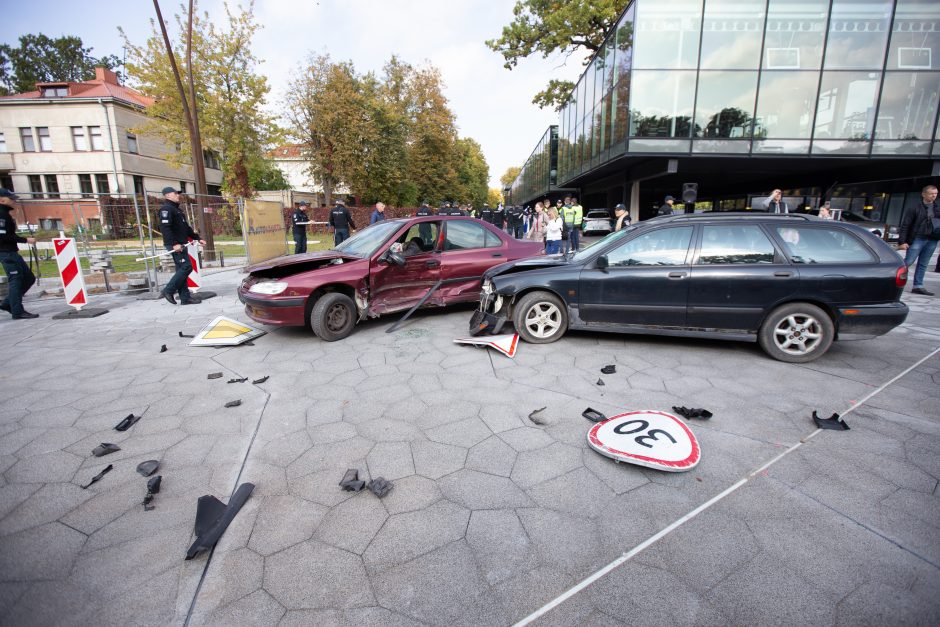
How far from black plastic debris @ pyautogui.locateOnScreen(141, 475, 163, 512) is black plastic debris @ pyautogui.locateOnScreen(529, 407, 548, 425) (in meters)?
2.47

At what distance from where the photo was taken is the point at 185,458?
2906 millimetres

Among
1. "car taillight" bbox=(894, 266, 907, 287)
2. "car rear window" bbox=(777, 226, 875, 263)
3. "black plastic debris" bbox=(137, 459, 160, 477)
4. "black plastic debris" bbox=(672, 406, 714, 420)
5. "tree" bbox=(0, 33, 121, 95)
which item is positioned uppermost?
A: "tree" bbox=(0, 33, 121, 95)

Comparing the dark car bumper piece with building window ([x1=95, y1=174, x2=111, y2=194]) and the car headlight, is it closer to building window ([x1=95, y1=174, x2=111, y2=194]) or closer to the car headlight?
the car headlight

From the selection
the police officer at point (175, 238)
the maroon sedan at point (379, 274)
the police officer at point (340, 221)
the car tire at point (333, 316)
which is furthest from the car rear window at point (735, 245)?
the police officer at point (340, 221)

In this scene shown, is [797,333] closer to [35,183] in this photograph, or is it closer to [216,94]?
[216,94]

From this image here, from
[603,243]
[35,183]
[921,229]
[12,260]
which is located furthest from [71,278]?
[35,183]

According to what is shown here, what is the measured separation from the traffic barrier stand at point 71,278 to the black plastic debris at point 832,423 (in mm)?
9784

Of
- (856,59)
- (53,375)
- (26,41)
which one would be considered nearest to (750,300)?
(53,375)

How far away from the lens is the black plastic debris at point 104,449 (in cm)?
297

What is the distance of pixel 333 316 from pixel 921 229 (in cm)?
1011

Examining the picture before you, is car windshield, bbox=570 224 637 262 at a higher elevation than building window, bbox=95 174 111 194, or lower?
lower

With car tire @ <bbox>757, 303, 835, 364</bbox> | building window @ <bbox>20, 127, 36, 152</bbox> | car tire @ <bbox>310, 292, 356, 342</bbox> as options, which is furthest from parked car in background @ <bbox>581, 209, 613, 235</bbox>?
building window @ <bbox>20, 127, 36, 152</bbox>

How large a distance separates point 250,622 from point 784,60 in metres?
21.5

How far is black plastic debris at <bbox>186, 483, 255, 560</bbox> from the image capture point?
2104 mm
